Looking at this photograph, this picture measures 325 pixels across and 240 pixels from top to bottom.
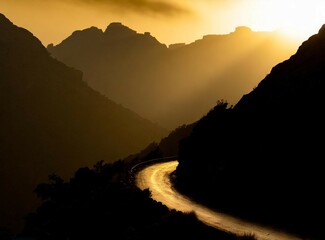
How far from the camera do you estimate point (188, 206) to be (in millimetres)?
29531

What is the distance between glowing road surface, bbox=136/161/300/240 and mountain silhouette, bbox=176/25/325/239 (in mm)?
1318

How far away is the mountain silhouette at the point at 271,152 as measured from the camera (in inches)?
1046

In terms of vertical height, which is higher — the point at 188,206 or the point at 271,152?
the point at 271,152

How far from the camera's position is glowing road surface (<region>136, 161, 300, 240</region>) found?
22.7 metres

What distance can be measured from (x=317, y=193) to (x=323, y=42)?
1748 cm

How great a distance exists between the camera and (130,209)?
25.5m

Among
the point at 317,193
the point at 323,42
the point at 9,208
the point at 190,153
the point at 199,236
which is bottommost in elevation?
the point at 9,208

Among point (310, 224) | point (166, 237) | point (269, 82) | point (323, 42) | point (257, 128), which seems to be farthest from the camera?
point (269, 82)

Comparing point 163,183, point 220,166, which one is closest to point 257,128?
point 220,166

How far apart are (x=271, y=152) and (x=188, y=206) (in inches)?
278

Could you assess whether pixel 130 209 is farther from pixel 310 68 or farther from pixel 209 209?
pixel 310 68

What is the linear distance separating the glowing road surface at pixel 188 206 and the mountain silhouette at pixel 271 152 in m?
1.32

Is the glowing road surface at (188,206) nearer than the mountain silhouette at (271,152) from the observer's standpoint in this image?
Yes

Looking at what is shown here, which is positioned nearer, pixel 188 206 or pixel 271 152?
pixel 188 206
